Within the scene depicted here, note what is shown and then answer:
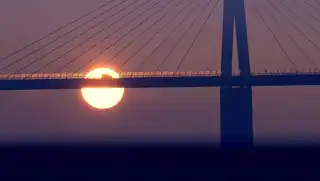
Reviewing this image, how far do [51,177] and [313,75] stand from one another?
1269cm

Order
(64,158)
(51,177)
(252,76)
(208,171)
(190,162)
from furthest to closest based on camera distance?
(252,76)
(64,158)
(190,162)
(208,171)
(51,177)

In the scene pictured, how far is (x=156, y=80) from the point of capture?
24.1m

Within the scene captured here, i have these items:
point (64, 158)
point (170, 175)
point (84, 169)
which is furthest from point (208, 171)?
point (64, 158)

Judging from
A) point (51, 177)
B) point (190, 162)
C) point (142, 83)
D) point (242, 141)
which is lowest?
point (51, 177)

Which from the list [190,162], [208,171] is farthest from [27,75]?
[208,171]

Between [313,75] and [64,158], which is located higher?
[313,75]

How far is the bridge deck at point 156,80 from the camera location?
917 inches

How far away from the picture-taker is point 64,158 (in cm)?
1575

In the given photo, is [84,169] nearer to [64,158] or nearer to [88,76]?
[64,158]

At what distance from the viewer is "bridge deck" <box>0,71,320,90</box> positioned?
23.3 m

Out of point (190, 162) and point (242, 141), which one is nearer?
point (190, 162)

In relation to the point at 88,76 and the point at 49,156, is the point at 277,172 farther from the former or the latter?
the point at 88,76

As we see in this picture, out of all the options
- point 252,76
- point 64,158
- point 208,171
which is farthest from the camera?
point 252,76

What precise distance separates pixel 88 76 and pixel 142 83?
1.80 m
